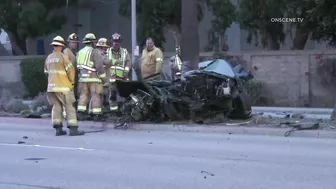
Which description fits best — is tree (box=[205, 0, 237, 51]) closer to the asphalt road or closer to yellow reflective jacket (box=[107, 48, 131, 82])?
yellow reflective jacket (box=[107, 48, 131, 82])

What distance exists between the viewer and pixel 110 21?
3534cm

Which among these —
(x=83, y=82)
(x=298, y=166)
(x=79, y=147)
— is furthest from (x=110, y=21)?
(x=298, y=166)

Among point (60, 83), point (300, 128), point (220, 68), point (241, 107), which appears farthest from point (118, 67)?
Answer: point (300, 128)

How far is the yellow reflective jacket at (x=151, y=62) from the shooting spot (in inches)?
551

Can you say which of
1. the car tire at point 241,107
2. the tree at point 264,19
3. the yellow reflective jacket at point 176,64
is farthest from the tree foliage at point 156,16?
the car tire at point 241,107

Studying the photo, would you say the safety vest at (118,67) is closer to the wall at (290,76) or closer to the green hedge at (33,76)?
the wall at (290,76)

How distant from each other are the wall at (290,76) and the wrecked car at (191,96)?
23.7 feet

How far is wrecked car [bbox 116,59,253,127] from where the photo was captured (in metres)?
12.3

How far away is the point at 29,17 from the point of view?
87.6 ft

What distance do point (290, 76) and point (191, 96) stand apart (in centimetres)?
834

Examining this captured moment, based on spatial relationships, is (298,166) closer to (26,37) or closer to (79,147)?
(79,147)

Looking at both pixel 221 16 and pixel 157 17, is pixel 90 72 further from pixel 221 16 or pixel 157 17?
pixel 221 16

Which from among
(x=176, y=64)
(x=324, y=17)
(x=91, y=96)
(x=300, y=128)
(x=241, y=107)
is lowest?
(x=300, y=128)

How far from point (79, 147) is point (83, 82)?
8.54ft
